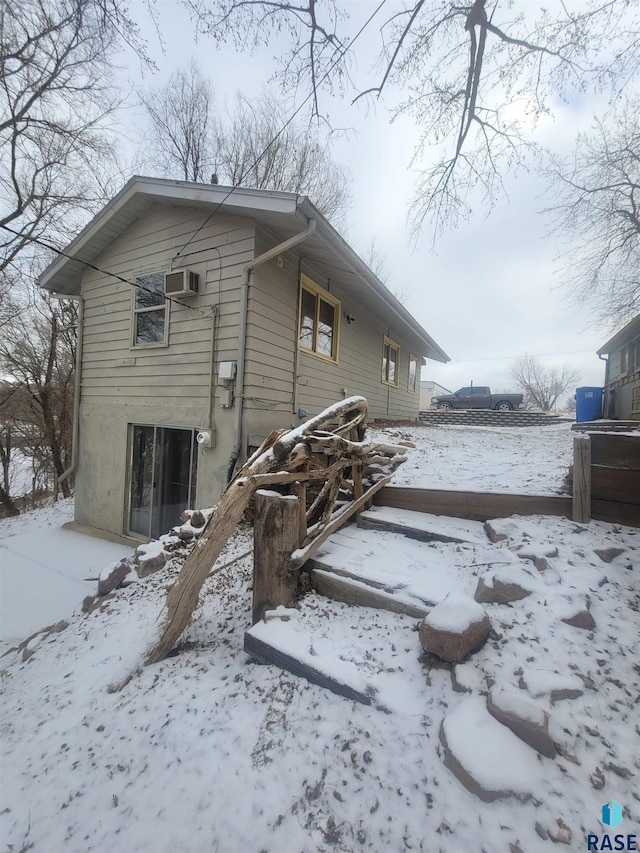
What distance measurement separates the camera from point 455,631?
1.62 m

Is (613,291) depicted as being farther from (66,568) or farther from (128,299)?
(66,568)

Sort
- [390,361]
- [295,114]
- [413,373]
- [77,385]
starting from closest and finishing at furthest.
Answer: [295,114]
[77,385]
[390,361]
[413,373]

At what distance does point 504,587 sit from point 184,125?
1500 cm

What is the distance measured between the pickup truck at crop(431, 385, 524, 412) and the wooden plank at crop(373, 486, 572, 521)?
1560 cm

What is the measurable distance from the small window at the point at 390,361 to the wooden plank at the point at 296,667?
8.40 meters

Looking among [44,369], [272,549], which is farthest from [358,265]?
[44,369]

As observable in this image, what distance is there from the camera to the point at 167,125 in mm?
11172

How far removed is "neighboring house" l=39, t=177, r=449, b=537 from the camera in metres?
→ 4.84

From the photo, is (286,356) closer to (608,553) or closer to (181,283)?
(181,283)

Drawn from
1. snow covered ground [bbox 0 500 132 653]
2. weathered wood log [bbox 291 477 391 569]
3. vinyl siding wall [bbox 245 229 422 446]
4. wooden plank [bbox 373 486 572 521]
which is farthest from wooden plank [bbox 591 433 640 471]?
snow covered ground [bbox 0 500 132 653]

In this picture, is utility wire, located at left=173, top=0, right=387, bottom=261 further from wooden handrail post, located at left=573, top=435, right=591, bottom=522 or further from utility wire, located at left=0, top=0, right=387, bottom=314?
wooden handrail post, located at left=573, top=435, right=591, bottom=522

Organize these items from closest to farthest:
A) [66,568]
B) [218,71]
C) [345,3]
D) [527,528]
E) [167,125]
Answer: [527,528] < [345,3] < [218,71] < [66,568] < [167,125]

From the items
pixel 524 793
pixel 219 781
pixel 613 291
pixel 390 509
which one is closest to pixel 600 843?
pixel 524 793

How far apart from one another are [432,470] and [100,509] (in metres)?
5.99
